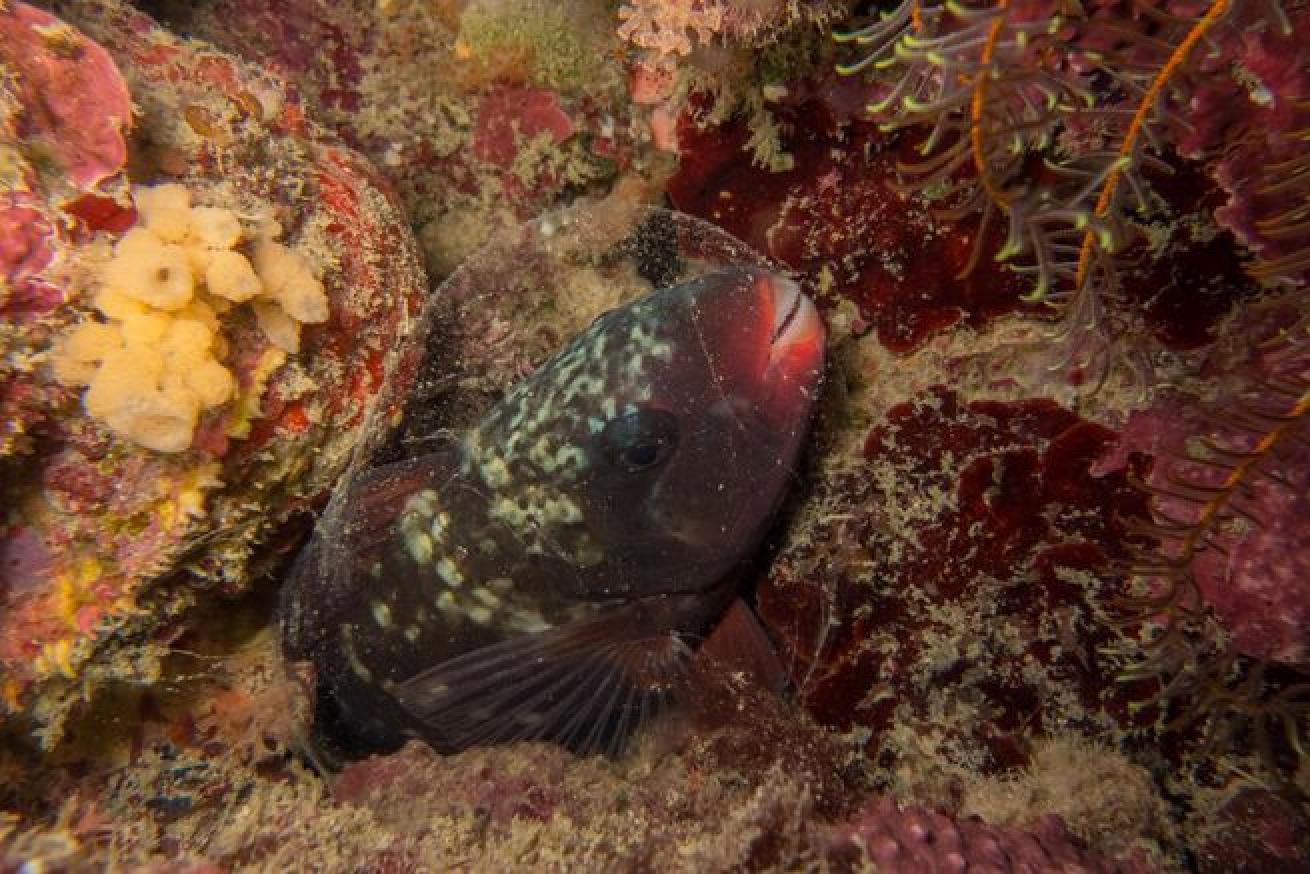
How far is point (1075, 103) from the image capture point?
230 cm

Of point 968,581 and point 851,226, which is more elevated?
point 851,226

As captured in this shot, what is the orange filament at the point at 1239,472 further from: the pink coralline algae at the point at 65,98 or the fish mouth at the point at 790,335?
the pink coralline algae at the point at 65,98

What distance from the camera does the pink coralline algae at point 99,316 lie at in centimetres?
241

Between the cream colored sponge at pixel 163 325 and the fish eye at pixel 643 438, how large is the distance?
1435 mm

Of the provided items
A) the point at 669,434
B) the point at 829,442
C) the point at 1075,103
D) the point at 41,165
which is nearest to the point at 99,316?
the point at 41,165

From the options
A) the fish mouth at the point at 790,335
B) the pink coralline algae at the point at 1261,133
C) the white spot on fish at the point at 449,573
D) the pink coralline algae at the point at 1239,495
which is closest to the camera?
the pink coralline algae at the point at 1261,133

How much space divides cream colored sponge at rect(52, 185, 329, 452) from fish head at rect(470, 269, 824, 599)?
117cm

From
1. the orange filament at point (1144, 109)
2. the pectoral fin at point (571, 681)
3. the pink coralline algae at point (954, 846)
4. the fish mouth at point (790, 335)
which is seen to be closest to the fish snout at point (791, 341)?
the fish mouth at point (790, 335)

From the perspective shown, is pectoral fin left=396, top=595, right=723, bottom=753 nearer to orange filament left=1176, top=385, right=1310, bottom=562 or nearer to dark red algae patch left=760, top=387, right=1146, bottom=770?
dark red algae patch left=760, top=387, right=1146, bottom=770

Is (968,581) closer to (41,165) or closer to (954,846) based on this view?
(954,846)

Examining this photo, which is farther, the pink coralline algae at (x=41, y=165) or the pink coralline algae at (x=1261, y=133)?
the pink coralline algae at (x=41, y=165)

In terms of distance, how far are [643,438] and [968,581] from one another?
1.43 meters

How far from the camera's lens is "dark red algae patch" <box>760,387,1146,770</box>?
2.75 meters

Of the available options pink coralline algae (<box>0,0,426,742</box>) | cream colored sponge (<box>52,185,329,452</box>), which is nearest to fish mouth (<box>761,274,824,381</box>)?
pink coralline algae (<box>0,0,426,742</box>)
